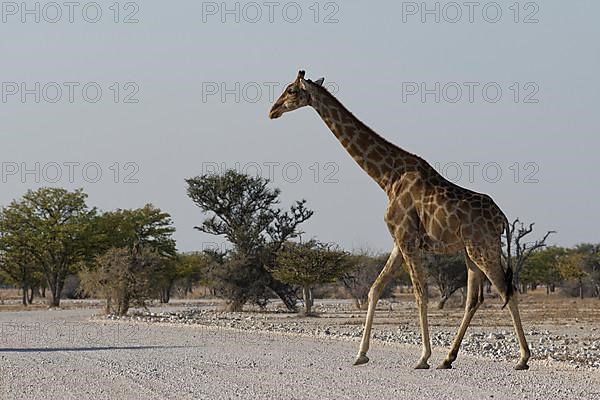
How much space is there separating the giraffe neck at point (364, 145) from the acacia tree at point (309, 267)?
126ft

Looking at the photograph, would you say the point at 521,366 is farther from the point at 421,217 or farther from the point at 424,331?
the point at 421,217

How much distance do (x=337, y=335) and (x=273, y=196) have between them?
96.6 ft

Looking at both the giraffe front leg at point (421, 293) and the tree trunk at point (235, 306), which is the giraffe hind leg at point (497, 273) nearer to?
the giraffe front leg at point (421, 293)

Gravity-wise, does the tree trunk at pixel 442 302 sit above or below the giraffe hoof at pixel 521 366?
above

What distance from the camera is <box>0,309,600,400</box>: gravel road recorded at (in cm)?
1546

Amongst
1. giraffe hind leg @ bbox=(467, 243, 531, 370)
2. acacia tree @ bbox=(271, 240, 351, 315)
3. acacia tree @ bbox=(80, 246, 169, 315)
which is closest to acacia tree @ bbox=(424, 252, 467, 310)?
acacia tree @ bbox=(271, 240, 351, 315)

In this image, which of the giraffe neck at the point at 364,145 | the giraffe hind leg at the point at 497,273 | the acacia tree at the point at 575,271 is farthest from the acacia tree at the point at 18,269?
the giraffe hind leg at the point at 497,273

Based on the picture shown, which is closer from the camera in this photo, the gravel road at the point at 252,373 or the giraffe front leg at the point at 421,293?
the giraffe front leg at the point at 421,293

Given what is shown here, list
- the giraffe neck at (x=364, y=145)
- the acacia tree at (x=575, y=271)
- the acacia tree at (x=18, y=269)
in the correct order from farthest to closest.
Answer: the acacia tree at (x=575, y=271) < the acacia tree at (x=18, y=269) < the giraffe neck at (x=364, y=145)

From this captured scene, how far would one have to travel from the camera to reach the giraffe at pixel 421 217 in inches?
363

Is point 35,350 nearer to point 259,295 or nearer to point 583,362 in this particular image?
point 583,362

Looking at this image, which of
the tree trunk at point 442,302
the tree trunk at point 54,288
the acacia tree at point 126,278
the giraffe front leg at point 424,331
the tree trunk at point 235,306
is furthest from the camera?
the tree trunk at point 54,288

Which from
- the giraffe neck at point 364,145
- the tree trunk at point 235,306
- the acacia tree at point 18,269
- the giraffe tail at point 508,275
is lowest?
the tree trunk at point 235,306

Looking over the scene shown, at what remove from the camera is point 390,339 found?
27.7 m
